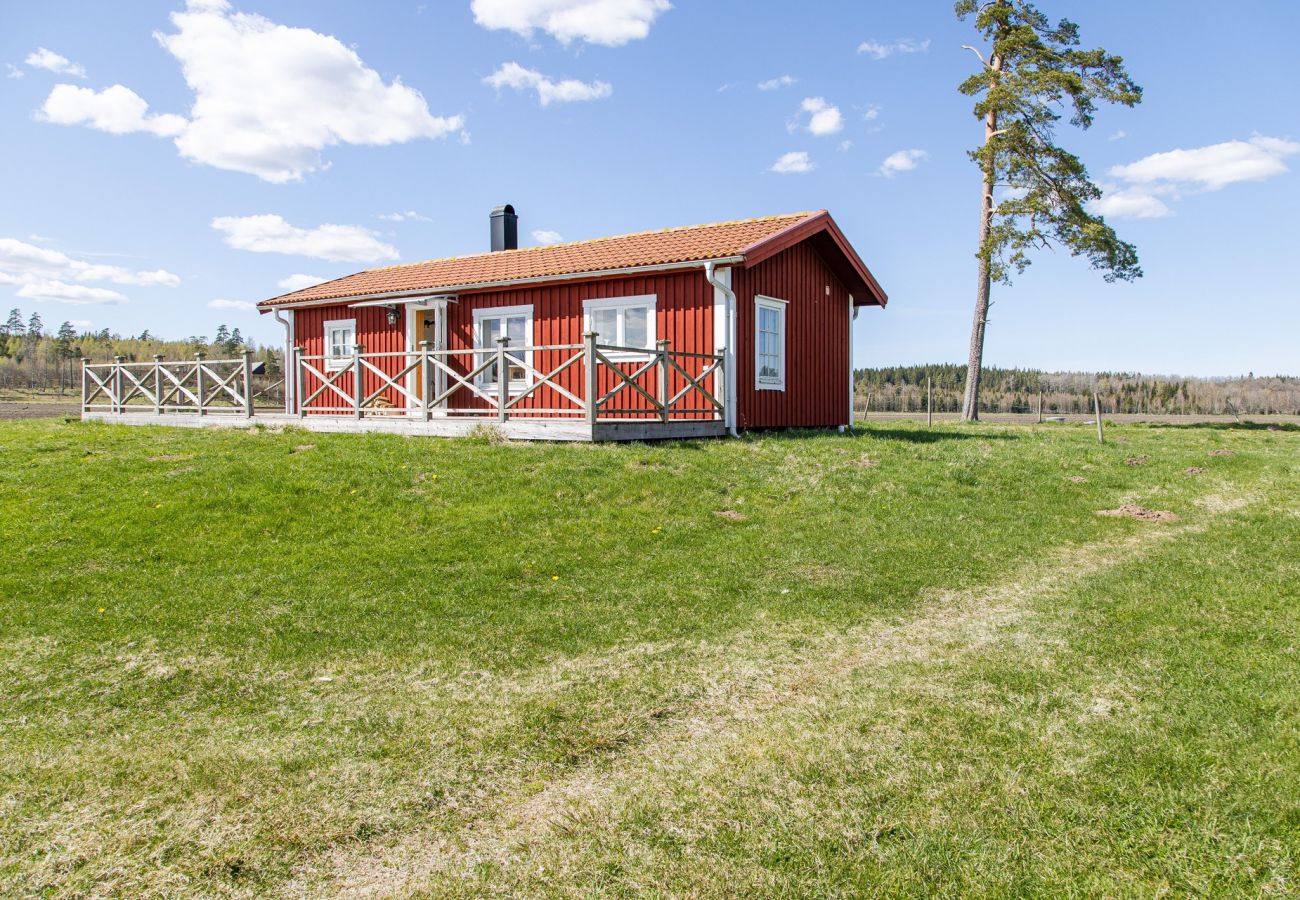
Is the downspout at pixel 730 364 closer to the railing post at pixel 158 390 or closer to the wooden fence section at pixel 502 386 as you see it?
the wooden fence section at pixel 502 386

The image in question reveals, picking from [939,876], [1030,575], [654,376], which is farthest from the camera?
[654,376]

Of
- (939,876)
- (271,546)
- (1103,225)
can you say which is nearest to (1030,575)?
(939,876)

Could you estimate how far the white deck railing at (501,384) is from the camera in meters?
12.7

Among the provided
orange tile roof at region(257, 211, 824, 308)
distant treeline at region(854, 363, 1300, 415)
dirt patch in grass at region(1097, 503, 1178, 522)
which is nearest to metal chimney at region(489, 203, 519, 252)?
orange tile roof at region(257, 211, 824, 308)

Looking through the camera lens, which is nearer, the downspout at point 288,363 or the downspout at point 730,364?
the downspout at point 730,364

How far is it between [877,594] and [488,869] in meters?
4.10

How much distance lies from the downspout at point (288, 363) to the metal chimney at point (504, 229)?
5104 mm

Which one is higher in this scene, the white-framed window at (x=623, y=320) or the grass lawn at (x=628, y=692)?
the white-framed window at (x=623, y=320)

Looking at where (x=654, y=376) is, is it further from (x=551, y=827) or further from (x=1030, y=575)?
(x=551, y=827)

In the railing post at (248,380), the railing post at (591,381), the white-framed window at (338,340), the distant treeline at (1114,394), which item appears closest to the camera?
the railing post at (591,381)

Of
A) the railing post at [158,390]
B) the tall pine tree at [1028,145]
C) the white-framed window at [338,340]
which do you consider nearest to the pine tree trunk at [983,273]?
the tall pine tree at [1028,145]

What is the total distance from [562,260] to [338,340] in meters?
6.13

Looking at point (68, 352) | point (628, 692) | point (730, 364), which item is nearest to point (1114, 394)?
point (730, 364)

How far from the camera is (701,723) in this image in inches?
162
